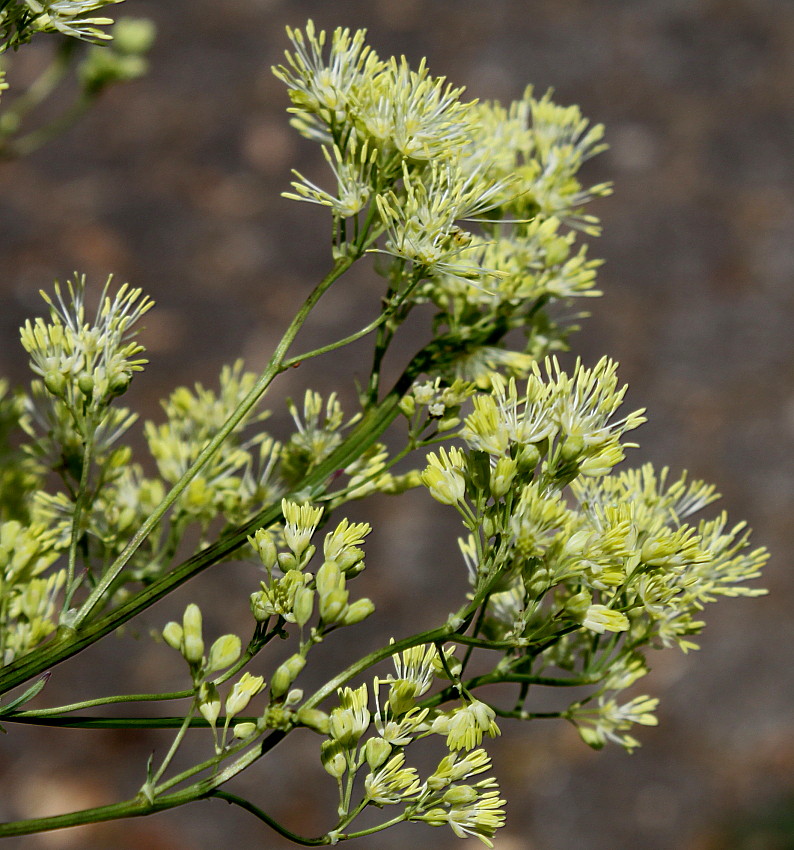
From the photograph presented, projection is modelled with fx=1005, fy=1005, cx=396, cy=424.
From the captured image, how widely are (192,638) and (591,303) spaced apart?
2.88 m

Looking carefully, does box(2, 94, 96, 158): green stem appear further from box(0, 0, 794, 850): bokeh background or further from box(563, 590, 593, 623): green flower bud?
box(0, 0, 794, 850): bokeh background

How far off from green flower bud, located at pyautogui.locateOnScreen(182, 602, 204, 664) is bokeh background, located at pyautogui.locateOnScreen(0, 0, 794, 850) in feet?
6.50

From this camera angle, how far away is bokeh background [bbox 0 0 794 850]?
2.77 m

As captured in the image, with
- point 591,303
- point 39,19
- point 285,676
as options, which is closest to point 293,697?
point 285,676

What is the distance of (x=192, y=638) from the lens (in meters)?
0.60

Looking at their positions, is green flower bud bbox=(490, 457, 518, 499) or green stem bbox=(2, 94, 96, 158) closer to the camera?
green flower bud bbox=(490, 457, 518, 499)

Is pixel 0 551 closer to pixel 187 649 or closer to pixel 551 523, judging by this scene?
pixel 187 649

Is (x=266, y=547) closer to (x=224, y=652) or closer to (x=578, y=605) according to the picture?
(x=224, y=652)

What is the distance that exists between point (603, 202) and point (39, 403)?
Result: 322 centimetres

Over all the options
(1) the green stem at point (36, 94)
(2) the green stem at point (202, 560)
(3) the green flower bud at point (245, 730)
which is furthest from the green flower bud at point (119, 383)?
(1) the green stem at point (36, 94)

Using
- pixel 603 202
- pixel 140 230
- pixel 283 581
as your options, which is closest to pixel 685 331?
pixel 603 202

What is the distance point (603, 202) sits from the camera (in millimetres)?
3775

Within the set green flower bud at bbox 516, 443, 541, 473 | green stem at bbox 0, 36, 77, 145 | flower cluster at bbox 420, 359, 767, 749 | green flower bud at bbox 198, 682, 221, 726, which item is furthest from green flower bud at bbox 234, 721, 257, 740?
green stem at bbox 0, 36, 77, 145

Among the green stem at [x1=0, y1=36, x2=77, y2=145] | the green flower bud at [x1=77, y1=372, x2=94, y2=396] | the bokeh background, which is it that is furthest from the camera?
the bokeh background
